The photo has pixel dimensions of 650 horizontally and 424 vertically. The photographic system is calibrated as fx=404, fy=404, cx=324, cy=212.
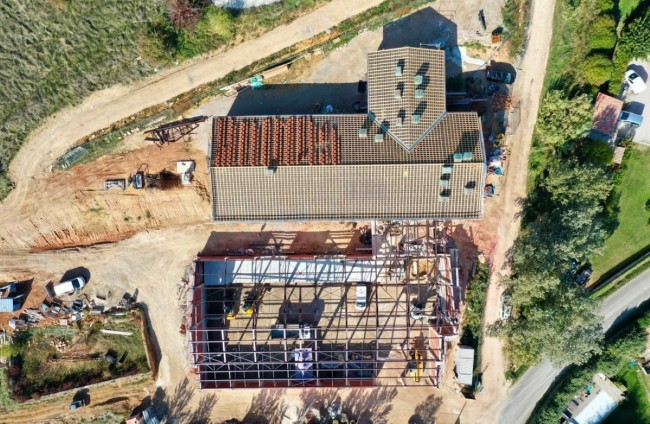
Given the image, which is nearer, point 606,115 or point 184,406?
point 606,115

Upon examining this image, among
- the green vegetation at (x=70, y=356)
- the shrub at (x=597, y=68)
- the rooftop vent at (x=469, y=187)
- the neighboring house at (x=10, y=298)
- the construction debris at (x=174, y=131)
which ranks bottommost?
the green vegetation at (x=70, y=356)

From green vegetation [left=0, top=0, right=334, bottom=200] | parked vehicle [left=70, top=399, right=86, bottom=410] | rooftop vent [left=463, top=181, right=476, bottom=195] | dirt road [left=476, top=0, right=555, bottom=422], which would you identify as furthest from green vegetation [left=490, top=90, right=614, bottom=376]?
parked vehicle [left=70, top=399, right=86, bottom=410]

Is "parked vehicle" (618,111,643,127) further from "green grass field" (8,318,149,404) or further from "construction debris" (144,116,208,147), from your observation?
"green grass field" (8,318,149,404)

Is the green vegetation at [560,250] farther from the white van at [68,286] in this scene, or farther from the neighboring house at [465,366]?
the white van at [68,286]

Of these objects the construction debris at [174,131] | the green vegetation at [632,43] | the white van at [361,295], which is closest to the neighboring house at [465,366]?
the white van at [361,295]

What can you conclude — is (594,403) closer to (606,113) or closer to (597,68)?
(606,113)

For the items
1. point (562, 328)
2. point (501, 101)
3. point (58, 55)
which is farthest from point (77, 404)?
point (501, 101)

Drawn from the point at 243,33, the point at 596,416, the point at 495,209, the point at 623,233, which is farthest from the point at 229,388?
the point at 623,233
